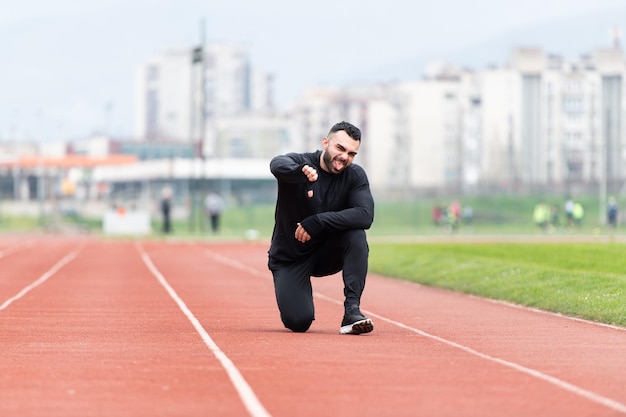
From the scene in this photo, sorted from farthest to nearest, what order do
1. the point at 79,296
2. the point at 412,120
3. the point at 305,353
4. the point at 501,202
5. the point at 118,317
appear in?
the point at 412,120 → the point at 501,202 → the point at 79,296 → the point at 118,317 → the point at 305,353

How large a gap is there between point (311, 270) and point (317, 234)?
1.79 ft

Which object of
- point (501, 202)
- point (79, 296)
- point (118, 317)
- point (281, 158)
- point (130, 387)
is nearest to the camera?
point (130, 387)

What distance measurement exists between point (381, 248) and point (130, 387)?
33261 millimetres

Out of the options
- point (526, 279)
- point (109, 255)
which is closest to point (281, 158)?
point (526, 279)

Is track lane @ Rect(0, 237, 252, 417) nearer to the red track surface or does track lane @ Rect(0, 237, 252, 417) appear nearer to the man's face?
the red track surface

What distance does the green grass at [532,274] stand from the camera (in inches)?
809

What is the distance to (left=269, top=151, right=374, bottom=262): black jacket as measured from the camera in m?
15.3

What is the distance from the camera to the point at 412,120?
18188cm

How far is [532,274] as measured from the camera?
84.3 ft

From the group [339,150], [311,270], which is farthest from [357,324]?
[339,150]

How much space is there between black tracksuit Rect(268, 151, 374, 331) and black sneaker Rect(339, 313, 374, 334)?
11cm

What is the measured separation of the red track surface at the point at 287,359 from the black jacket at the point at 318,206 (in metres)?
Answer: 0.95

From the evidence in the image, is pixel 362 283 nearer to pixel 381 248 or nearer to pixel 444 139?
pixel 381 248

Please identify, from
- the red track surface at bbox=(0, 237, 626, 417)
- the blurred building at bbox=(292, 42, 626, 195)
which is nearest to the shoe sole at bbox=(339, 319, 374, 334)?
the red track surface at bbox=(0, 237, 626, 417)
